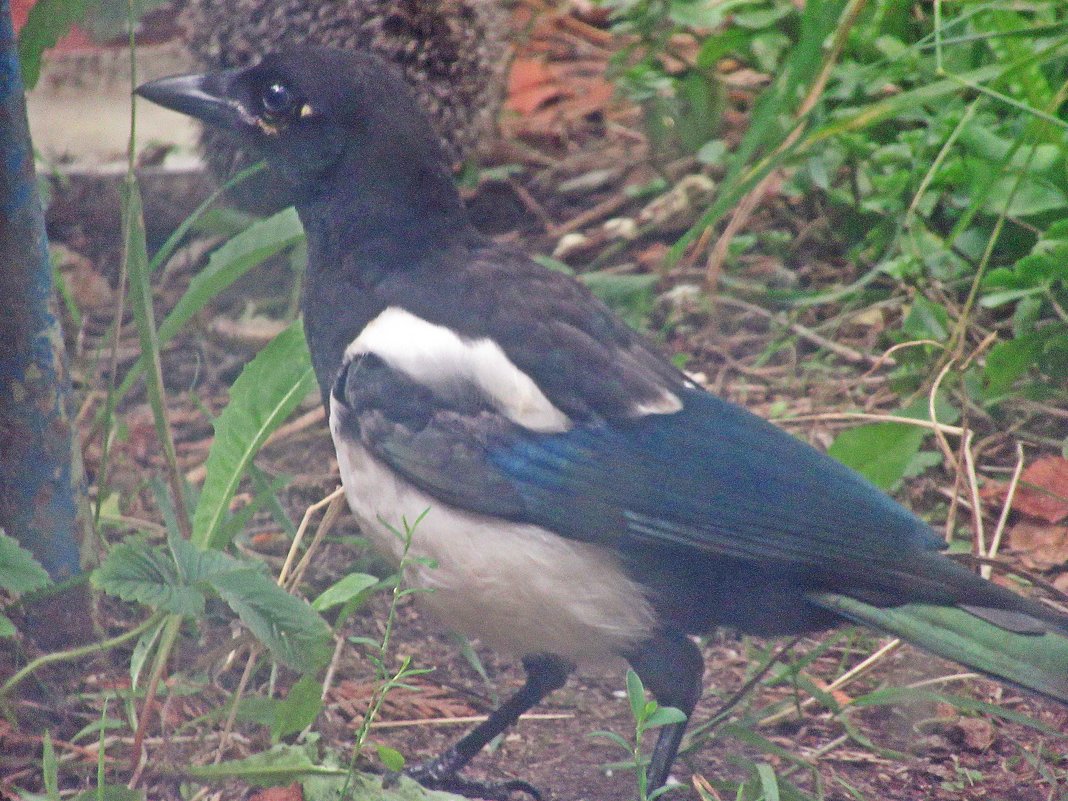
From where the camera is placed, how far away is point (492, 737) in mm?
1971

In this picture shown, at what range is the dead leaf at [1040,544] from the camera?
2.27m

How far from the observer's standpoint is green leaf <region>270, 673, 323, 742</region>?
1701 mm

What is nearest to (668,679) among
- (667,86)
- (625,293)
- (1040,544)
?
(1040,544)

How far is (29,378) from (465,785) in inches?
33.5

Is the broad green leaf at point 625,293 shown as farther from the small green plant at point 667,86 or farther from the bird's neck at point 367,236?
the bird's neck at point 367,236

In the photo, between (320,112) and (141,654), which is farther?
(320,112)

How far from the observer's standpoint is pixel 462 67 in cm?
314

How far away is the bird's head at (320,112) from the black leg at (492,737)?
810 mm

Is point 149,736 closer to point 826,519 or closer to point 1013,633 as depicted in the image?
point 826,519

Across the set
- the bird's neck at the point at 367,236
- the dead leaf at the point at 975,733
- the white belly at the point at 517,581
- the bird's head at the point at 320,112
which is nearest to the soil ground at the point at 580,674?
the dead leaf at the point at 975,733

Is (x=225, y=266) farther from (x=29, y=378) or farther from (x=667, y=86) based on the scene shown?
(x=667, y=86)

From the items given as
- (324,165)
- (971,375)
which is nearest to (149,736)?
(324,165)

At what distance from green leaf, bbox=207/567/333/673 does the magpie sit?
16cm

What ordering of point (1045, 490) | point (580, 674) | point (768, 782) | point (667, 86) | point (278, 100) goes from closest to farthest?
point (768, 782)
point (278, 100)
point (580, 674)
point (1045, 490)
point (667, 86)
